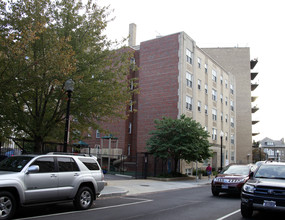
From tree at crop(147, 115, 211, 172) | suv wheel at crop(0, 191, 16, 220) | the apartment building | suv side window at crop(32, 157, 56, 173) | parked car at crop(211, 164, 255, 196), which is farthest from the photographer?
the apartment building

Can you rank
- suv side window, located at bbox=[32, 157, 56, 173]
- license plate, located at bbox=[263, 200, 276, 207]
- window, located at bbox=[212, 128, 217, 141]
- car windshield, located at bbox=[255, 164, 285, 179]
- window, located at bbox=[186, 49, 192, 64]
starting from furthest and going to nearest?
window, located at bbox=[212, 128, 217, 141]
window, located at bbox=[186, 49, 192, 64]
car windshield, located at bbox=[255, 164, 285, 179]
suv side window, located at bbox=[32, 157, 56, 173]
license plate, located at bbox=[263, 200, 276, 207]

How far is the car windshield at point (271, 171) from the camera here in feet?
28.7

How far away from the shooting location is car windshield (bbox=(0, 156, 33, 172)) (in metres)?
8.16

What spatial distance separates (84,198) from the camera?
31.8ft

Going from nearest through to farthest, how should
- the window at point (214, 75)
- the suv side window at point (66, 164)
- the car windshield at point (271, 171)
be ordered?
the car windshield at point (271, 171) → the suv side window at point (66, 164) → the window at point (214, 75)

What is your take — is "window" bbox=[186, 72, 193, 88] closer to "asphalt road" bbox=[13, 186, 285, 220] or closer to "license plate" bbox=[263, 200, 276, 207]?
"asphalt road" bbox=[13, 186, 285, 220]

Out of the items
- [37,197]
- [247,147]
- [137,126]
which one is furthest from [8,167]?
[247,147]

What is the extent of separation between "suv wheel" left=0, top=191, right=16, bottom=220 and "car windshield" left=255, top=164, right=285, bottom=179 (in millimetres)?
7070

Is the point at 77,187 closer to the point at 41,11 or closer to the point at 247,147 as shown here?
the point at 41,11

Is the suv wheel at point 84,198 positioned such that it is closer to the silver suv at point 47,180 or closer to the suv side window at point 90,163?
the silver suv at point 47,180

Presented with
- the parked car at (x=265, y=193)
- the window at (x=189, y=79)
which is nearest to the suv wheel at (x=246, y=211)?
the parked car at (x=265, y=193)

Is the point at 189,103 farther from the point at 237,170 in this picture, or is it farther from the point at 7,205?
the point at 7,205

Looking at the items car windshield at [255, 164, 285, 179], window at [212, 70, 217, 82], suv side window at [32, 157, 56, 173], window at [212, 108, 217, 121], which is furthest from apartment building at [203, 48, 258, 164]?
suv side window at [32, 157, 56, 173]

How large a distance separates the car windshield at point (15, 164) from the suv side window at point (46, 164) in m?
0.29
